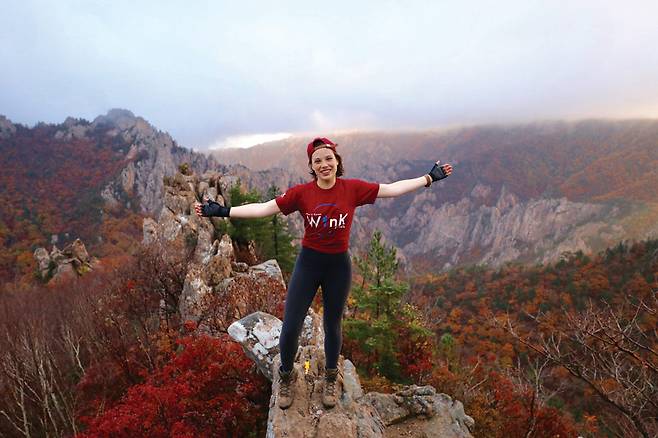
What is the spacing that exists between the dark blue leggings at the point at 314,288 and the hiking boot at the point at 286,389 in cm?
31

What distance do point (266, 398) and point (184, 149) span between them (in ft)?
550

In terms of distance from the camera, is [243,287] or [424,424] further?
[243,287]

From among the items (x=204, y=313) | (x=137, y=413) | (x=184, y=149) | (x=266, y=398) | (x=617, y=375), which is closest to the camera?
(x=617, y=375)

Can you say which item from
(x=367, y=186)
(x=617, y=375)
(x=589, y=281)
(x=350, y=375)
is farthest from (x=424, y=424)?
(x=589, y=281)

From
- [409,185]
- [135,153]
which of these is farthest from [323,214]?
[135,153]

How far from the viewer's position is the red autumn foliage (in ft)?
22.6

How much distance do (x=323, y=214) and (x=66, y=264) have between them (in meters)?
50.3

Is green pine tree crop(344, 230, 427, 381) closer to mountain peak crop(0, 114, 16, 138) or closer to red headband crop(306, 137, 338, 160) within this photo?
red headband crop(306, 137, 338, 160)

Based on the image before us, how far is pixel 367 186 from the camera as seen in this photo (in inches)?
174

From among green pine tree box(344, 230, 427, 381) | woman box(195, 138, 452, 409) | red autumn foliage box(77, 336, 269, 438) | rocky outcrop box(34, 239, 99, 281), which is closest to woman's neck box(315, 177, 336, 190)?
woman box(195, 138, 452, 409)

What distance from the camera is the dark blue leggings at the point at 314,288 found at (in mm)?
4477

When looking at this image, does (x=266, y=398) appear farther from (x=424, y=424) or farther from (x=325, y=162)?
(x=325, y=162)

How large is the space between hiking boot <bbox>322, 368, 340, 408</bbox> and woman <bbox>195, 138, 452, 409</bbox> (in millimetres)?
586

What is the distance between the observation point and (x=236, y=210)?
418cm
